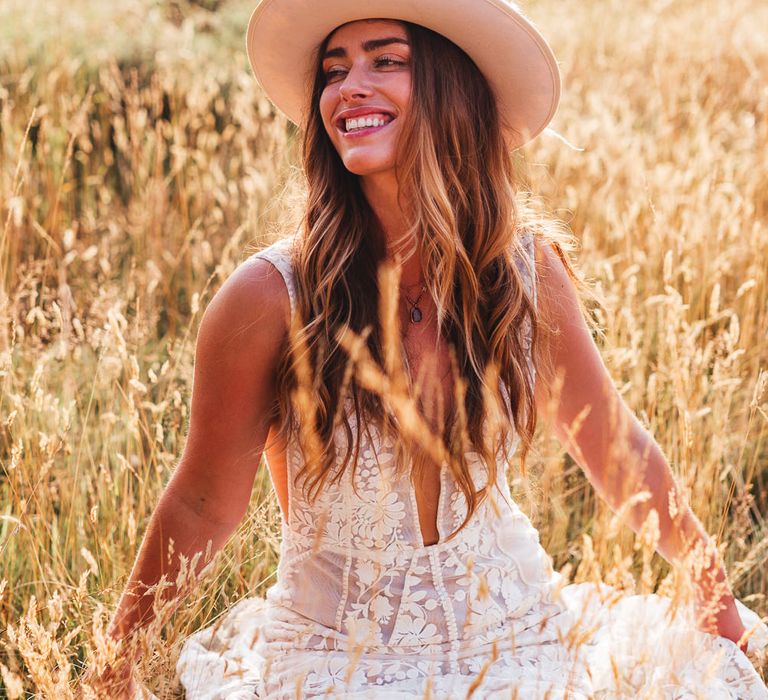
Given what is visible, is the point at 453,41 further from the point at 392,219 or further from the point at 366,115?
the point at 392,219

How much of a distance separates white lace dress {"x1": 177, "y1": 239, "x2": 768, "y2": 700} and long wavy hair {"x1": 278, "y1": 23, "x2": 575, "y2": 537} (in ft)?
A: 0.20

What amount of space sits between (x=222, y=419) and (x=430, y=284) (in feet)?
1.62

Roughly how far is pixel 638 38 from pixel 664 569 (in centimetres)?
538

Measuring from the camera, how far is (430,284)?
194cm

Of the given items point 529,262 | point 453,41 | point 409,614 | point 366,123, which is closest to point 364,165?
point 366,123

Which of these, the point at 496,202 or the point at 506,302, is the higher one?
the point at 496,202

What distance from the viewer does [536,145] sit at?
455cm

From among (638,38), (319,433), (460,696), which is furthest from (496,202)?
(638,38)

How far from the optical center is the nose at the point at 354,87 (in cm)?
188

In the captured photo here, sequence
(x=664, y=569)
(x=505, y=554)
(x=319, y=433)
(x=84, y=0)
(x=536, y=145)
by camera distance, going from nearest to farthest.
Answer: (x=319, y=433), (x=505, y=554), (x=664, y=569), (x=536, y=145), (x=84, y=0)

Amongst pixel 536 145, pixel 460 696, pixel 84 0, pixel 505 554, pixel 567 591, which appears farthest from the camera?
pixel 84 0

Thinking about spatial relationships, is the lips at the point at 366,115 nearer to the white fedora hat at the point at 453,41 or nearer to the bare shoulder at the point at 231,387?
the white fedora hat at the point at 453,41

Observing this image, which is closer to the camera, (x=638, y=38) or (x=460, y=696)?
(x=460, y=696)

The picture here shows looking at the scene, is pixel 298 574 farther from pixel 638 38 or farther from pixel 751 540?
pixel 638 38
